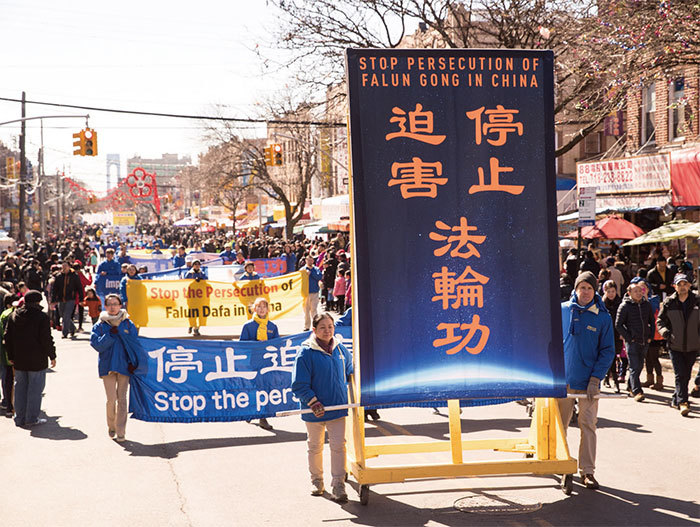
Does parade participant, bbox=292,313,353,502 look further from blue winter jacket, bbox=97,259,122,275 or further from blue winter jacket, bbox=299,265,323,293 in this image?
blue winter jacket, bbox=97,259,122,275

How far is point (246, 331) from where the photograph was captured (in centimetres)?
1123

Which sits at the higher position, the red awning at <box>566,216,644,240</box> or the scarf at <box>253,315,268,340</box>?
the red awning at <box>566,216,644,240</box>

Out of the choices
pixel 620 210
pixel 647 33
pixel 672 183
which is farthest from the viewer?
pixel 620 210

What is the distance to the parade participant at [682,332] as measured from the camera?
11.7m

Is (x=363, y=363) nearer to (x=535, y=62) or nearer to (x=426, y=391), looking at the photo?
(x=426, y=391)

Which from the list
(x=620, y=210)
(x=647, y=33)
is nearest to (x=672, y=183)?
(x=620, y=210)

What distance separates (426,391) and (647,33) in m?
9.62

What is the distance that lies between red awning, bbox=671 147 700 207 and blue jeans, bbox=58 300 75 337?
14.8 metres

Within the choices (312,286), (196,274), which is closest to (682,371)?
(312,286)

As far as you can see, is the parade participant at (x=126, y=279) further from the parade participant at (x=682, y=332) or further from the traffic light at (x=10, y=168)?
the traffic light at (x=10, y=168)

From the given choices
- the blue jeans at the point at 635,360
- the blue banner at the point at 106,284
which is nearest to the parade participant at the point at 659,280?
the blue jeans at the point at 635,360

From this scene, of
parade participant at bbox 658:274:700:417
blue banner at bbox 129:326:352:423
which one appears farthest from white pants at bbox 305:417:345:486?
parade participant at bbox 658:274:700:417

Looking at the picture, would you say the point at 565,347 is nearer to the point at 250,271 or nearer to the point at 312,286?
the point at 250,271

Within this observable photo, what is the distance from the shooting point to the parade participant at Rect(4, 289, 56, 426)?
11328 millimetres
